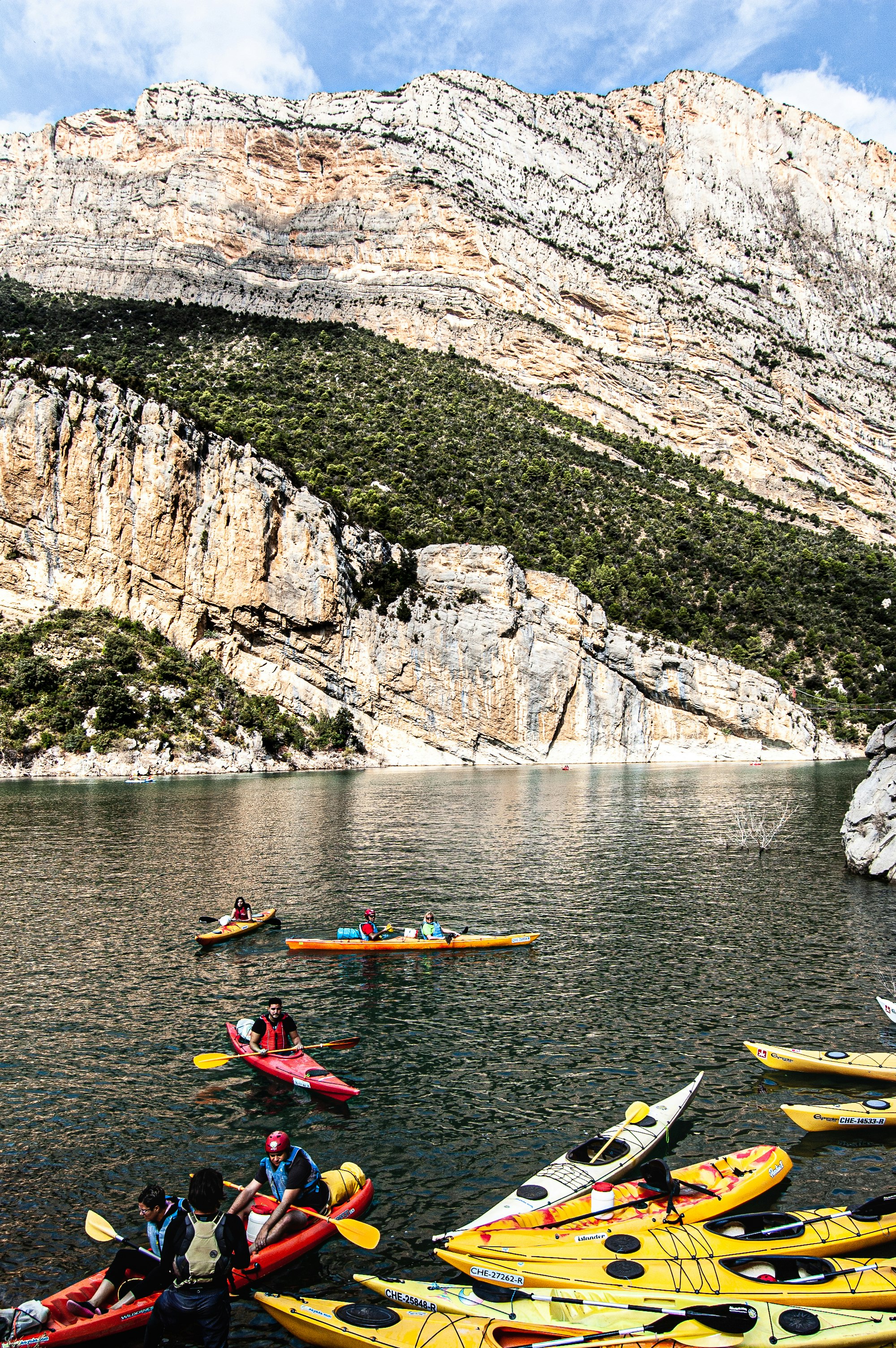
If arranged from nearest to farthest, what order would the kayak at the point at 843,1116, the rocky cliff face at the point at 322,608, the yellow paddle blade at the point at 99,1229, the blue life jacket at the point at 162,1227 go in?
the blue life jacket at the point at 162,1227 < the yellow paddle blade at the point at 99,1229 < the kayak at the point at 843,1116 < the rocky cliff face at the point at 322,608

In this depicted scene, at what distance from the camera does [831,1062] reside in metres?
13.3

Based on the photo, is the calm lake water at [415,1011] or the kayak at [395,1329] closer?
the kayak at [395,1329]

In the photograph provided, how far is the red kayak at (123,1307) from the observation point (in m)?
7.74

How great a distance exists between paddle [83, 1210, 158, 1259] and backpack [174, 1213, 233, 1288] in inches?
56.1

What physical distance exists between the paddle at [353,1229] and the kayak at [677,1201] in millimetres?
795

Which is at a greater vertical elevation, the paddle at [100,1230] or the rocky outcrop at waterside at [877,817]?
the rocky outcrop at waterside at [877,817]

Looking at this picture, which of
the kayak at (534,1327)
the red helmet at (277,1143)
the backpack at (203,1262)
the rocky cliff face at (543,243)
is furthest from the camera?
the rocky cliff face at (543,243)

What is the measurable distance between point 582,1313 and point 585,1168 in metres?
2.51

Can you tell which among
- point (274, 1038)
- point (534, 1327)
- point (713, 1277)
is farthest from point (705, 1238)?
point (274, 1038)

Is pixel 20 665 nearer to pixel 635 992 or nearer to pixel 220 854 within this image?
pixel 220 854

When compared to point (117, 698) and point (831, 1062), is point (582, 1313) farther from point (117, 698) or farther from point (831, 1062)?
point (117, 698)

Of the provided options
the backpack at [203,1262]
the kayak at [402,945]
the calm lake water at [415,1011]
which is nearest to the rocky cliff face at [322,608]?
the calm lake water at [415,1011]

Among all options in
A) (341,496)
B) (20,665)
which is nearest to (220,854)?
(20,665)

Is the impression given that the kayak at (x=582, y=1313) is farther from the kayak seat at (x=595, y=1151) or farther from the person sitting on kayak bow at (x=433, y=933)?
the person sitting on kayak bow at (x=433, y=933)
